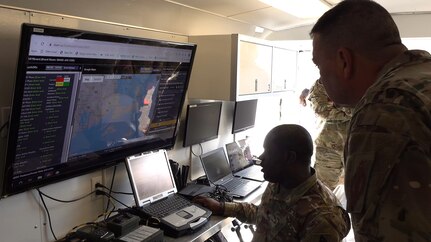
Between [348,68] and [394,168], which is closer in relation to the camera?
[394,168]

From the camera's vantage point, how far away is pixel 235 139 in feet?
11.7

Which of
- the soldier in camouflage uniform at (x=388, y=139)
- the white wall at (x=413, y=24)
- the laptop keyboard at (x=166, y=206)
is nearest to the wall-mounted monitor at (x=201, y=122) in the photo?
the laptop keyboard at (x=166, y=206)

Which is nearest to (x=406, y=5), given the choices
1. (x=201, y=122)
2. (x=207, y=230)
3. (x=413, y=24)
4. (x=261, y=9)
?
(x=413, y=24)

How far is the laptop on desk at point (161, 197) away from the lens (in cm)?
198

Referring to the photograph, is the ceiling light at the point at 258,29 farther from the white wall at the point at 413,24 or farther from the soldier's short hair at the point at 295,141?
the soldier's short hair at the point at 295,141

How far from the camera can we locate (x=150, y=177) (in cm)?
222

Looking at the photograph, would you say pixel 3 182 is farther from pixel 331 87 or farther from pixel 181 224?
pixel 331 87

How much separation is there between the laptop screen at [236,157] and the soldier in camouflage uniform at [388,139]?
91.0 inches

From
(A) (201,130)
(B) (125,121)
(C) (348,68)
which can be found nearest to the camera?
(C) (348,68)

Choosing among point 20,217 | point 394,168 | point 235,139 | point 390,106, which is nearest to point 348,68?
point 390,106

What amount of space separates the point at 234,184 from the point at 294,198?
1.25m

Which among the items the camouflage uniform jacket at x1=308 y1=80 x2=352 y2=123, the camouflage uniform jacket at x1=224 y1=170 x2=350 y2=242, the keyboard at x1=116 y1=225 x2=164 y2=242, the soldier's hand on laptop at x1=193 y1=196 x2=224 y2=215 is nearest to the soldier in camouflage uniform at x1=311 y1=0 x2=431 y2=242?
the camouflage uniform jacket at x1=224 y1=170 x2=350 y2=242

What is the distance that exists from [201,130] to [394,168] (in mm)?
2161

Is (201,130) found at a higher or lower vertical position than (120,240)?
higher
